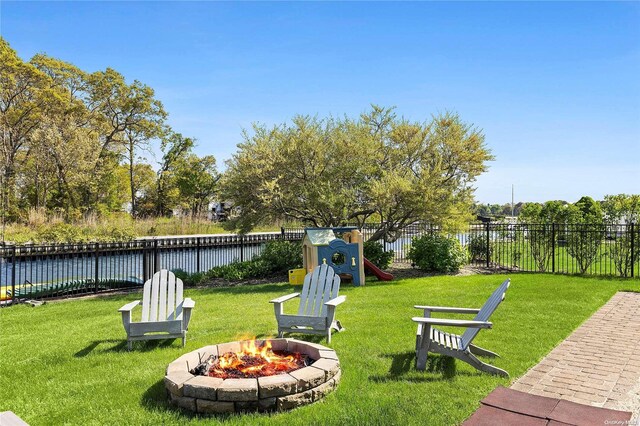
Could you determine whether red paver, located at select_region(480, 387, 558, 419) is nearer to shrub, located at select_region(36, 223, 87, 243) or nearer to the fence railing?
the fence railing

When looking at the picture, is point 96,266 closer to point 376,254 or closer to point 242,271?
point 242,271

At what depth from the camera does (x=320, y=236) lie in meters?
11.3

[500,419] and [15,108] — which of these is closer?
[500,419]

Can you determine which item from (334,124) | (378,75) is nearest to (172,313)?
(378,75)

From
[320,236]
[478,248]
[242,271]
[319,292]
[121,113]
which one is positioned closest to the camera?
[319,292]

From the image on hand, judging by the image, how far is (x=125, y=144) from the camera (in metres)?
35.3

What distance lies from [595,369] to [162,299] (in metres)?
5.52

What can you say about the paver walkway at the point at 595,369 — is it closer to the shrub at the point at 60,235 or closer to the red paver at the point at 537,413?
the red paver at the point at 537,413

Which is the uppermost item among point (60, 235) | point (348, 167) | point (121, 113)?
point (121, 113)

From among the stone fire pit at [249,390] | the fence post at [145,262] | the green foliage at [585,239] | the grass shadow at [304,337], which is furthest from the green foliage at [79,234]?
the stone fire pit at [249,390]

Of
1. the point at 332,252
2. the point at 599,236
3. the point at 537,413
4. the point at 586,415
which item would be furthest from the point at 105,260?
the point at 599,236

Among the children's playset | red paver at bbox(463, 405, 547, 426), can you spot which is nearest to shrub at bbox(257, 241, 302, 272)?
the children's playset

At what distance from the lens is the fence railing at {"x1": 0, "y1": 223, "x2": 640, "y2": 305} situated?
10406mm

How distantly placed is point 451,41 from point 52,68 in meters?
31.1
